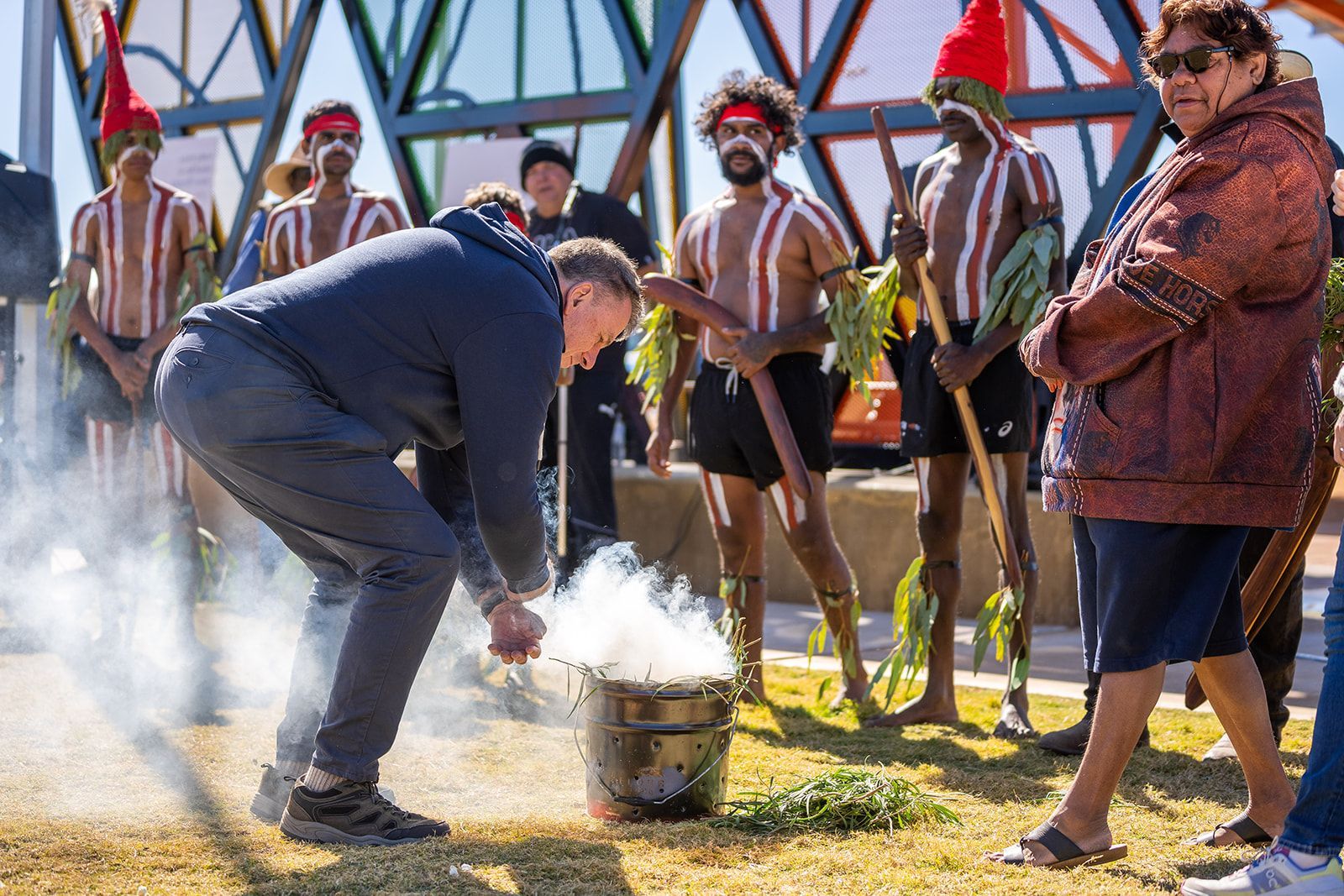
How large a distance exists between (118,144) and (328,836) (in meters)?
4.39

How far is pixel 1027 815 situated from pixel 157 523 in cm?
439

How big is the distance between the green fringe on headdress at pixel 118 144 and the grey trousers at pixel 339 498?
3.68m

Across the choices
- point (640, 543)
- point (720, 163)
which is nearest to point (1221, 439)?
point (720, 163)

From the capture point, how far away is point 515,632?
3367 mm

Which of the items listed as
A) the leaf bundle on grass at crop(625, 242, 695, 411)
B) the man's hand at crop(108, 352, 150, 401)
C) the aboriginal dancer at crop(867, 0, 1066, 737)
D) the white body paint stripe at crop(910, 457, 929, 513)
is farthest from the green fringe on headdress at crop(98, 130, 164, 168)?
the white body paint stripe at crop(910, 457, 929, 513)

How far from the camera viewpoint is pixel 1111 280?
3113 millimetres

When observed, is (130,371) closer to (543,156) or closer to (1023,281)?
(543,156)

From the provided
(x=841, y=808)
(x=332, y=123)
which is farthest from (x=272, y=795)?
(x=332, y=123)

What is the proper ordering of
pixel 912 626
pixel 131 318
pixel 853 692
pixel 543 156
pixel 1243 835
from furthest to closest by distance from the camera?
pixel 543 156
pixel 131 318
pixel 853 692
pixel 912 626
pixel 1243 835

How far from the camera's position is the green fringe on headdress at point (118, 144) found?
6539mm

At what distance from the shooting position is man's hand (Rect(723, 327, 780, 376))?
17.0 feet

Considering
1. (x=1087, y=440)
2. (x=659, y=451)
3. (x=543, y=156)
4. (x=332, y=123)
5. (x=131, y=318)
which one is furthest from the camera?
(x=543, y=156)

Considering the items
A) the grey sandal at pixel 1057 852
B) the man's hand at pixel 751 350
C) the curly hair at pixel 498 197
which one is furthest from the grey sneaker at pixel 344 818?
the curly hair at pixel 498 197

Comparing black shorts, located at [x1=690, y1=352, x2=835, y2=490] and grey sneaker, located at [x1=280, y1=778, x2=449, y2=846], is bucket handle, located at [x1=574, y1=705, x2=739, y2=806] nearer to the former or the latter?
grey sneaker, located at [x1=280, y1=778, x2=449, y2=846]
